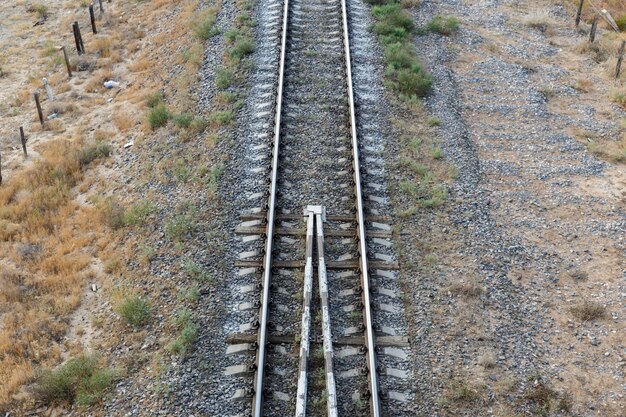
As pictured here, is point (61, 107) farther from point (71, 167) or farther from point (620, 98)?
point (620, 98)

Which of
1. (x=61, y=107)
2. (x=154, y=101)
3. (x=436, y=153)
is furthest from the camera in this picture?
(x=61, y=107)

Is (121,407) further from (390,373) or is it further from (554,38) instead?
(554,38)

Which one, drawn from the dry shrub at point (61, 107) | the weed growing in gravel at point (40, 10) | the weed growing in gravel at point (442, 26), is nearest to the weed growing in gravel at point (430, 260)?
Answer: the weed growing in gravel at point (442, 26)

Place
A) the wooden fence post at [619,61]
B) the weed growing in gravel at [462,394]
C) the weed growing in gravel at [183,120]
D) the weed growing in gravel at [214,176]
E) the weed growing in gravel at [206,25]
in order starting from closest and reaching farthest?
the weed growing in gravel at [462,394] → the weed growing in gravel at [214,176] → the weed growing in gravel at [183,120] → the wooden fence post at [619,61] → the weed growing in gravel at [206,25]

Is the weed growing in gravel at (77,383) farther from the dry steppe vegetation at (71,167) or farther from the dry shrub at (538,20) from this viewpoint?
the dry shrub at (538,20)

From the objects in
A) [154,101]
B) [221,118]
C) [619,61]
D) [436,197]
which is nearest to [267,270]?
[436,197]

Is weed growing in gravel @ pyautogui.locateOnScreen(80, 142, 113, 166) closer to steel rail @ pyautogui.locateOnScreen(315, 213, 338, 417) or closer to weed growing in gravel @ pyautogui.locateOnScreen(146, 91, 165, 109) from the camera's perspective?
weed growing in gravel @ pyautogui.locateOnScreen(146, 91, 165, 109)
